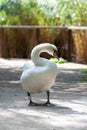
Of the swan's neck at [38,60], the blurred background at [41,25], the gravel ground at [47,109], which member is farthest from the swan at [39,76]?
the blurred background at [41,25]

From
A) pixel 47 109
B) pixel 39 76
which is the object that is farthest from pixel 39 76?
pixel 47 109

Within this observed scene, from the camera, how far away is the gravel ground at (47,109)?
23.7ft

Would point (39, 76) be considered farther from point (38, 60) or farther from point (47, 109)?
point (47, 109)

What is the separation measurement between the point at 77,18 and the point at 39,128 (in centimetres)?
1730

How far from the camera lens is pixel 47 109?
8.89 m

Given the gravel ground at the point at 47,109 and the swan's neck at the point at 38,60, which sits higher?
the swan's neck at the point at 38,60

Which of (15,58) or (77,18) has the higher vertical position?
→ (77,18)

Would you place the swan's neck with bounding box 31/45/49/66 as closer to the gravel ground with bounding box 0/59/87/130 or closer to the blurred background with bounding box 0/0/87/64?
the gravel ground with bounding box 0/59/87/130

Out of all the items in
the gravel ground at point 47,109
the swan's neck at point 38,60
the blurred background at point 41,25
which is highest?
the swan's neck at point 38,60

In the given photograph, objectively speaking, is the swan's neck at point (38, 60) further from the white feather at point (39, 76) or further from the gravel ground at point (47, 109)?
the gravel ground at point (47, 109)

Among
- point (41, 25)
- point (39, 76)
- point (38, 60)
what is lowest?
point (41, 25)

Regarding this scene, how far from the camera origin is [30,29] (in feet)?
83.4

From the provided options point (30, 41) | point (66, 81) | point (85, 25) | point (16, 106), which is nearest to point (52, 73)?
point (16, 106)

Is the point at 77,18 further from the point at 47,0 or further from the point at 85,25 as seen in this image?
the point at 47,0
